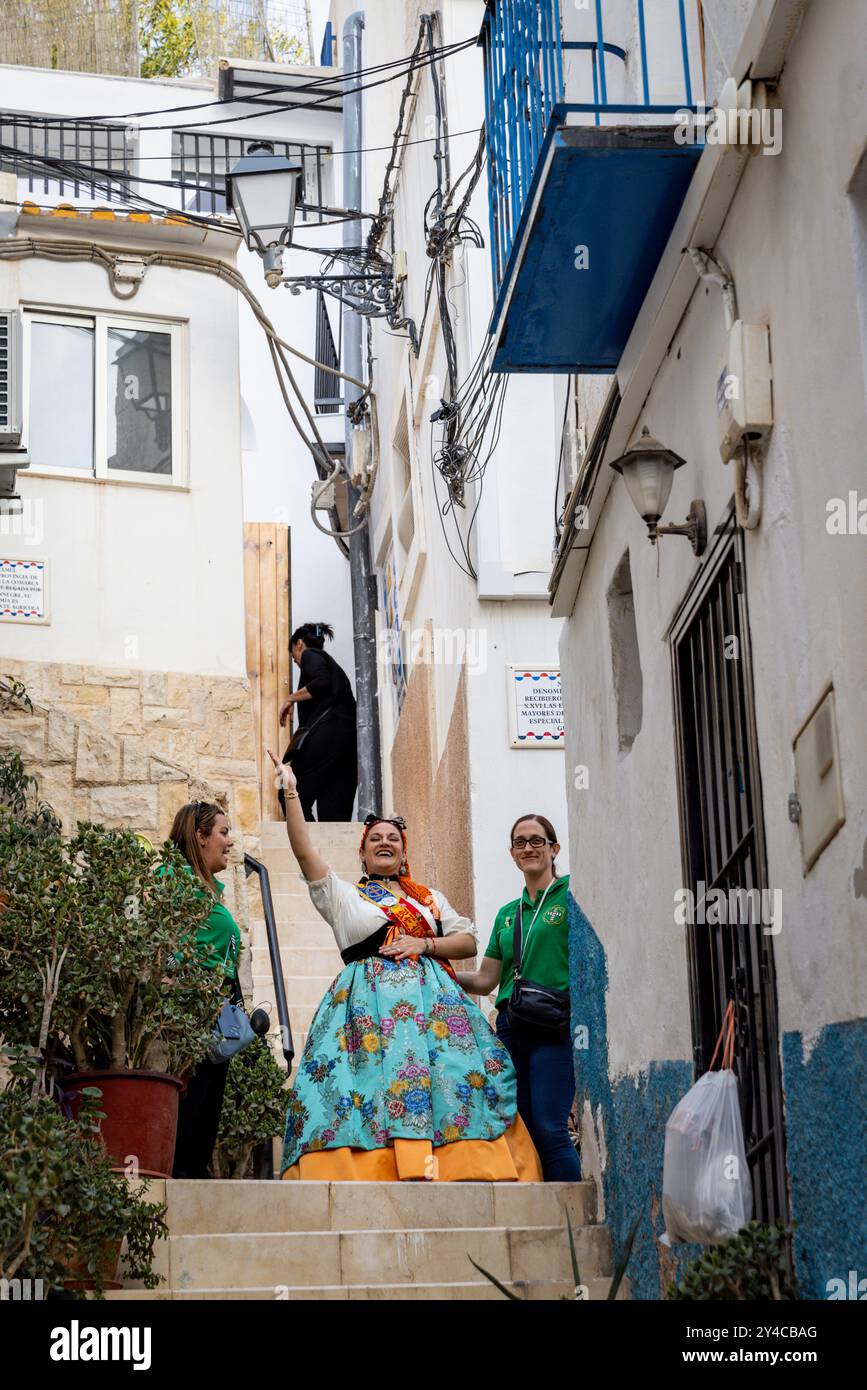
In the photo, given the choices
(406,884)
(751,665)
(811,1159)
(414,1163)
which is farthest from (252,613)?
(811,1159)

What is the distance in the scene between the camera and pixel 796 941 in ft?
16.1

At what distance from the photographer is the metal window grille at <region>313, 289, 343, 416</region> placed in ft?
62.2

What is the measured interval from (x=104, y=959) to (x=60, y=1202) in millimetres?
1668

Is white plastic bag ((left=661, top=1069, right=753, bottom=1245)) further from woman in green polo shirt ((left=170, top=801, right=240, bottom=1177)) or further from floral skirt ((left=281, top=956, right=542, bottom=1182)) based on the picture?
woman in green polo shirt ((left=170, top=801, right=240, bottom=1177))

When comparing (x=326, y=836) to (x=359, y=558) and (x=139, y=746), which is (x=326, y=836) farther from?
(x=359, y=558)

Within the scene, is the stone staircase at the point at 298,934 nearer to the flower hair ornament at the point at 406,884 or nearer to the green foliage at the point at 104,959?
the flower hair ornament at the point at 406,884

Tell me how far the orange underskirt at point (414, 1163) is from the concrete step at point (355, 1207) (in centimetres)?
19

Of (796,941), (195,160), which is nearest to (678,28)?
(796,941)

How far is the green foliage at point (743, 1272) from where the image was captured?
14.8ft

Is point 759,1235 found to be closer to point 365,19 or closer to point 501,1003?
point 501,1003

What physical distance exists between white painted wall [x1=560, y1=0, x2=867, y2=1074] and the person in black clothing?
948cm

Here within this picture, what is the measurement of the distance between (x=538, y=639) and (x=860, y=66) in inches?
293

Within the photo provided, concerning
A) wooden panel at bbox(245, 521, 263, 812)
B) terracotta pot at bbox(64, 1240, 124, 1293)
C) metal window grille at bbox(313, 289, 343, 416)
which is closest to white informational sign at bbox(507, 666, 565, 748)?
wooden panel at bbox(245, 521, 263, 812)
